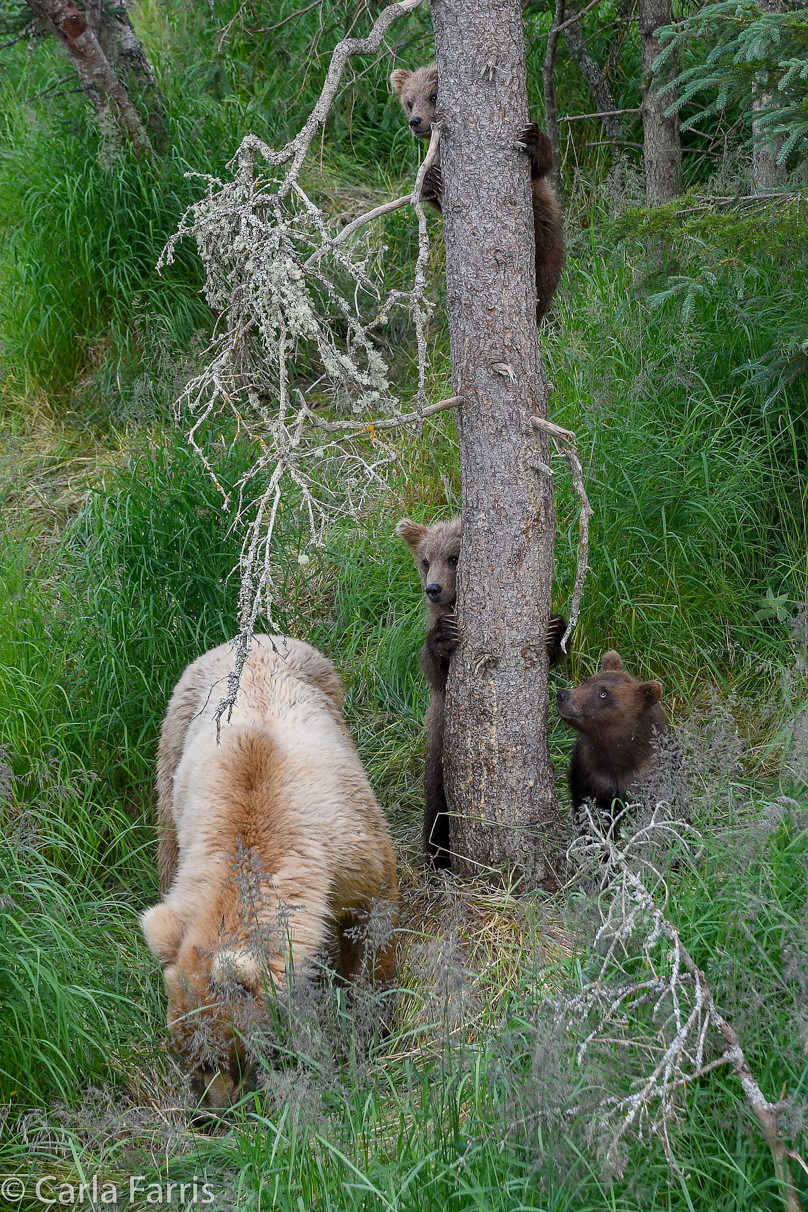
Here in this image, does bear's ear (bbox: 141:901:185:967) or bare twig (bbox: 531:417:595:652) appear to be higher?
bare twig (bbox: 531:417:595:652)

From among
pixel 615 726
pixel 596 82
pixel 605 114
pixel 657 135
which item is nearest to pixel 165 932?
pixel 615 726

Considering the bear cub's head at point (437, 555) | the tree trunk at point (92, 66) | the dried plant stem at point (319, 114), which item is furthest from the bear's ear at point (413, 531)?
the tree trunk at point (92, 66)

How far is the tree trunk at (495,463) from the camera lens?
3.90 metres

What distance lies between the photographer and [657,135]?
22.6ft

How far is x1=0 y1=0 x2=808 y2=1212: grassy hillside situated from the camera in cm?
280

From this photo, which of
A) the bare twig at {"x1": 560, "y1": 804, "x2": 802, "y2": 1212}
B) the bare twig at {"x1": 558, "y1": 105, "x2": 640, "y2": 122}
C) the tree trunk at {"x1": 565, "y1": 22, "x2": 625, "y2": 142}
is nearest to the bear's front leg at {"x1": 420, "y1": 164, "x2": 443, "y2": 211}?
the bare twig at {"x1": 560, "y1": 804, "x2": 802, "y2": 1212}

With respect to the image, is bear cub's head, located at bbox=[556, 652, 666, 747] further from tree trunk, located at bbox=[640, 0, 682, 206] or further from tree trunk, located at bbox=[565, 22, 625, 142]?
tree trunk, located at bbox=[565, 22, 625, 142]

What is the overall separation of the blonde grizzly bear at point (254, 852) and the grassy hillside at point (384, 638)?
0.23 meters

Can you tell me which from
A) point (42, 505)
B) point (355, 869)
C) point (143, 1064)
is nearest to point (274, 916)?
point (355, 869)

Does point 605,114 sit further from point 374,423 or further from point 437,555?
point 374,423

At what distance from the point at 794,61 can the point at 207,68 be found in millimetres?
5476

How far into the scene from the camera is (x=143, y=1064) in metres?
3.79

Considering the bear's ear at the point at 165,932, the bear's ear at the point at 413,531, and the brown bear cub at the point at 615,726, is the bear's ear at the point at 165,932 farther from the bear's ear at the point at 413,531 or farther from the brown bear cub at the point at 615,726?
the bear's ear at the point at 413,531

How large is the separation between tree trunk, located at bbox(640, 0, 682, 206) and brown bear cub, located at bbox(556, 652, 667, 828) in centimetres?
367
